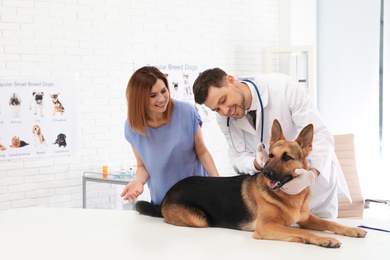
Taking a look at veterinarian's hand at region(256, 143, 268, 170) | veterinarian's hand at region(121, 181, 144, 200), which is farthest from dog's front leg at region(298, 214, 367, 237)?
veterinarian's hand at region(121, 181, 144, 200)

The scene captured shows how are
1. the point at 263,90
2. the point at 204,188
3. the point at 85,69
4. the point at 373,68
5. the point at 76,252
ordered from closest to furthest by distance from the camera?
the point at 76,252, the point at 204,188, the point at 263,90, the point at 85,69, the point at 373,68

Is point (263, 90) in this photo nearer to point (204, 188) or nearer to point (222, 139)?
point (204, 188)

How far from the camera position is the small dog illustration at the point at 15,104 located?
4.69 meters

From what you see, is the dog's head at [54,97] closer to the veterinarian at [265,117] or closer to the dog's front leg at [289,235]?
the veterinarian at [265,117]

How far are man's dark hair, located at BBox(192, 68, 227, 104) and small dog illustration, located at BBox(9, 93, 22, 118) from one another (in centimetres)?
279

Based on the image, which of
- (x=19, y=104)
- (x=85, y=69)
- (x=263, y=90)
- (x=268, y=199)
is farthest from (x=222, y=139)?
(x=268, y=199)

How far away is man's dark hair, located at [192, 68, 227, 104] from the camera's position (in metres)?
2.33

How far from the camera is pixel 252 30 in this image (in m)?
6.21

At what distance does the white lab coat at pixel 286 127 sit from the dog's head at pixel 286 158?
0.32 meters

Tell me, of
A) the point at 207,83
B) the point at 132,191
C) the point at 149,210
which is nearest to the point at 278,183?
the point at 207,83

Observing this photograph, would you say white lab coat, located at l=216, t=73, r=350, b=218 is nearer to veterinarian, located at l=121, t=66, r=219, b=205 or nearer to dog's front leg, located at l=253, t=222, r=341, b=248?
veterinarian, located at l=121, t=66, r=219, b=205

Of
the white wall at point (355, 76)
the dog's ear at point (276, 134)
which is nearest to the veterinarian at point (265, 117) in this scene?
the dog's ear at point (276, 134)

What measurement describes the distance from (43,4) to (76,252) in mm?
3373

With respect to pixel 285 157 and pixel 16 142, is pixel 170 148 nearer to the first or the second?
pixel 285 157
